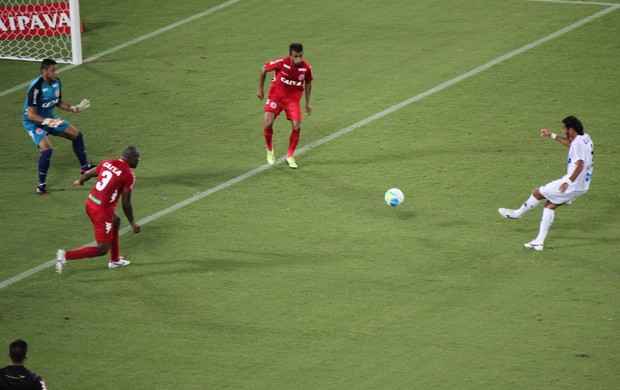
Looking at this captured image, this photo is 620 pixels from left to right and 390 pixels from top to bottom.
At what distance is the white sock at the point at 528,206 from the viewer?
14.2 metres

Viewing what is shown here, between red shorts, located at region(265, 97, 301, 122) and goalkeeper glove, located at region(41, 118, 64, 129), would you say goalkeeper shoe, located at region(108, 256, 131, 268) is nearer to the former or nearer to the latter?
goalkeeper glove, located at region(41, 118, 64, 129)

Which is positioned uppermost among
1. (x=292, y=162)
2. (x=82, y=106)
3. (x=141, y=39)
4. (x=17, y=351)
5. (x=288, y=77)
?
(x=288, y=77)

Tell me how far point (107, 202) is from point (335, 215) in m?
3.56

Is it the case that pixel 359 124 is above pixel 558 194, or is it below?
below

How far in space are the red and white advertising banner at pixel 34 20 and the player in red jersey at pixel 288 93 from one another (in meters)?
7.49

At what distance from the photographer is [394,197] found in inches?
591

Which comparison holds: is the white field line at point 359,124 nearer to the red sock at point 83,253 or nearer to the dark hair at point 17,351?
the red sock at point 83,253

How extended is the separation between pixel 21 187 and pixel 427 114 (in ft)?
23.2

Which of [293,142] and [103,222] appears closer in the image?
[103,222]

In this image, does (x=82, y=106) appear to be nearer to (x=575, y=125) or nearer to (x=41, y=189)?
(x=41, y=189)

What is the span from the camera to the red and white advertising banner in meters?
22.4

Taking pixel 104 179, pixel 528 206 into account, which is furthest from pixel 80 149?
pixel 528 206

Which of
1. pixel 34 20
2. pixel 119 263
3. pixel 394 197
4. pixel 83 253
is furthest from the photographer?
pixel 34 20

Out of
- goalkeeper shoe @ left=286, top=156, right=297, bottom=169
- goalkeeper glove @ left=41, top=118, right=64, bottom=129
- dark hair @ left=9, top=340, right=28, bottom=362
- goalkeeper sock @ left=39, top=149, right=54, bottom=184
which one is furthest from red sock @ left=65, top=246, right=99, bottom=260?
goalkeeper shoe @ left=286, top=156, right=297, bottom=169
